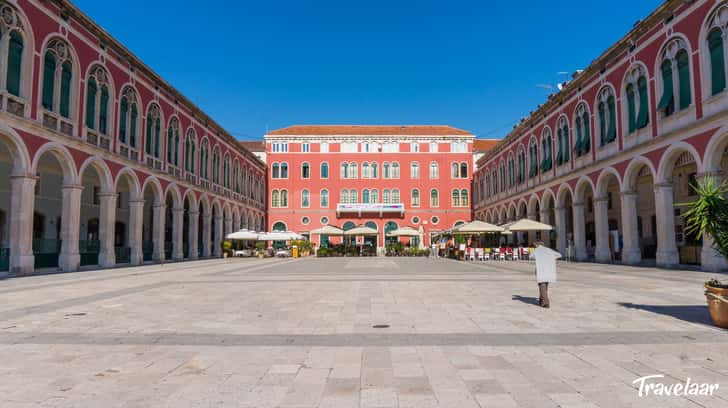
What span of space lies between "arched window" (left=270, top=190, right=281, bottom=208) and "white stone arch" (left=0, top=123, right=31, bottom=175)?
36.7m

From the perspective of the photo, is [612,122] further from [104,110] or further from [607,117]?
[104,110]

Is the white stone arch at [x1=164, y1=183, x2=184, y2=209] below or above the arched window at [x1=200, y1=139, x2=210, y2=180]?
below

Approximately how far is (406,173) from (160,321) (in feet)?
151

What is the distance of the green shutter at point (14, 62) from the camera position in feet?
49.6

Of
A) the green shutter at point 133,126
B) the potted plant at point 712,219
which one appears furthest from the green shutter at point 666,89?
the green shutter at point 133,126

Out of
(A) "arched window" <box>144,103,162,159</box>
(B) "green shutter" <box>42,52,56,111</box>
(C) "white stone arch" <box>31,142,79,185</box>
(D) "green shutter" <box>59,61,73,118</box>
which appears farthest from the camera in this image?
(A) "arched window" <box>144,103,162,159</box>

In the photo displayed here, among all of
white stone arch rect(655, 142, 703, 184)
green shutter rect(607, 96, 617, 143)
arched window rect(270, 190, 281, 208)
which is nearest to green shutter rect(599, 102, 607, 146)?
green shutter rect(607, 96, 617, 143)

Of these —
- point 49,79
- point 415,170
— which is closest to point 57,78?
point 49,79

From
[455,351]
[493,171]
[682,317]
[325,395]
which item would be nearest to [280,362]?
[325,395]

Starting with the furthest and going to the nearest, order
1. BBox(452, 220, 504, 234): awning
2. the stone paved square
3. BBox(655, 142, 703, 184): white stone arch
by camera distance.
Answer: BBox(452, 220, 504, 234): awning
BBox(655, 142, 703, 184): white stone arch
the stone paved square

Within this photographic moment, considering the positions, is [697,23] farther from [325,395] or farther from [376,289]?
[325,395]

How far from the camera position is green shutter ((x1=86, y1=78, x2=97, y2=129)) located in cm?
1962

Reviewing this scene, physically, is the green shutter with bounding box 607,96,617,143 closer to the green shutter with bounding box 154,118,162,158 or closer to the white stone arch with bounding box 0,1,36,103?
the green shutter with bounding box 154,118,162,158

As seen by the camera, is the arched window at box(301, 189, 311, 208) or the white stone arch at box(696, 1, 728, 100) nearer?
the white stone arch at box(696, 1, 728, 100)
